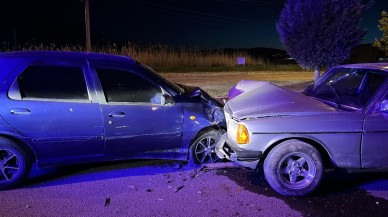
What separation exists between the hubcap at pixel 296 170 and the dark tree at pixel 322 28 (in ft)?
25.6

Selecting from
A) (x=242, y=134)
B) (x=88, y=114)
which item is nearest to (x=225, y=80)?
(x=88, y=114)

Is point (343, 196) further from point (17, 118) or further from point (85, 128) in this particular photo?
point (17, 118)

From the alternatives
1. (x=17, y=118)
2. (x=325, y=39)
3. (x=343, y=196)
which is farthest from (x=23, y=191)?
(x=325, y=39)

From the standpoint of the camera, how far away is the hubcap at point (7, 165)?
15.6 ft

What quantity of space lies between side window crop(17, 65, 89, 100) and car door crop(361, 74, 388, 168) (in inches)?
137

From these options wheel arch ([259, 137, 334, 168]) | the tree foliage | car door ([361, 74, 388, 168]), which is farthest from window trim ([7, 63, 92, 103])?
the tree foliage

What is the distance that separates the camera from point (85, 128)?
4.96 metres

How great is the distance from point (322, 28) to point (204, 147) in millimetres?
7484

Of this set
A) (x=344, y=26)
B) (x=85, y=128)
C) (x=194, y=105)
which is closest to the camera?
(x=85, y=128)

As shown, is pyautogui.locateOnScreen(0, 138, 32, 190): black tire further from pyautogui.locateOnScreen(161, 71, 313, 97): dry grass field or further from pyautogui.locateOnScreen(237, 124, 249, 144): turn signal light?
pyautogui.locateOnScreen(161, 71, 313, 97): dry grass field

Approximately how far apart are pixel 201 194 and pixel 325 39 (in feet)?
27.9

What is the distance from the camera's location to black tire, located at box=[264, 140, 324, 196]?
14.8ft

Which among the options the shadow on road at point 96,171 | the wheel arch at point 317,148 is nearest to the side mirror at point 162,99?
the shadow on road at point 96,171

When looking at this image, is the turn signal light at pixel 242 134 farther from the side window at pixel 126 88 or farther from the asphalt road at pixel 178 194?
the side window at pixel 126 88
